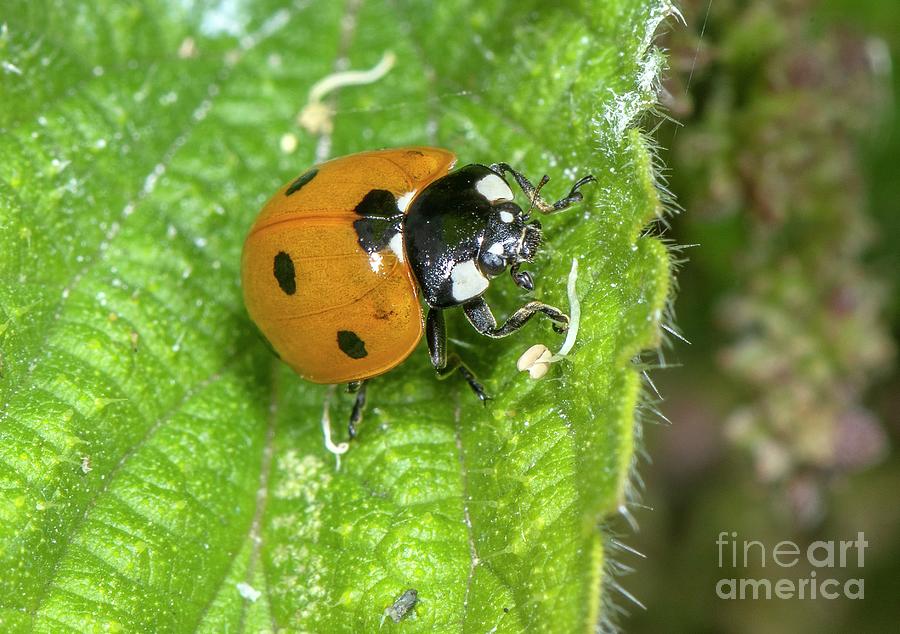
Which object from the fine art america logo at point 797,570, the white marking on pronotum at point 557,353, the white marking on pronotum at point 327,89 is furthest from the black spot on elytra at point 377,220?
the fine art america logo at point 797,570

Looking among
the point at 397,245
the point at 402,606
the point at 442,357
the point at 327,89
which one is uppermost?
the point at 327,89

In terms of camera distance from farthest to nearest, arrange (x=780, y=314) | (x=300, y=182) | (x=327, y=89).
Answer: (x=780, y=314), (x=327, y=89), (x=300, y=182)

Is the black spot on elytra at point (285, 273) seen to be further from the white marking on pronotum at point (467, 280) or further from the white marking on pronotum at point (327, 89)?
the white marking on pronotum at point (327, 89)

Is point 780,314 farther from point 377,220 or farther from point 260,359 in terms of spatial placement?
point 260,359

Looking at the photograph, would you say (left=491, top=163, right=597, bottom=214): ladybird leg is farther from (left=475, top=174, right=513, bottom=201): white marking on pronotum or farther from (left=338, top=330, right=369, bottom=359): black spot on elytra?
(left=338, top=330, right=369, bottom=359): black spot on elytra

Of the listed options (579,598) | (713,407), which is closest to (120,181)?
(579,598)

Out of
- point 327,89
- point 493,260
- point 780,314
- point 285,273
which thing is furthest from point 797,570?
point 327,89

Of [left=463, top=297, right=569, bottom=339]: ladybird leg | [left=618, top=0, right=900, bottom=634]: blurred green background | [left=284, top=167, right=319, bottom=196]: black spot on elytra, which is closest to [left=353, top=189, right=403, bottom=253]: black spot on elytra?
[left=284, top=167, right=319, bottom=196]: black spot on elytra
